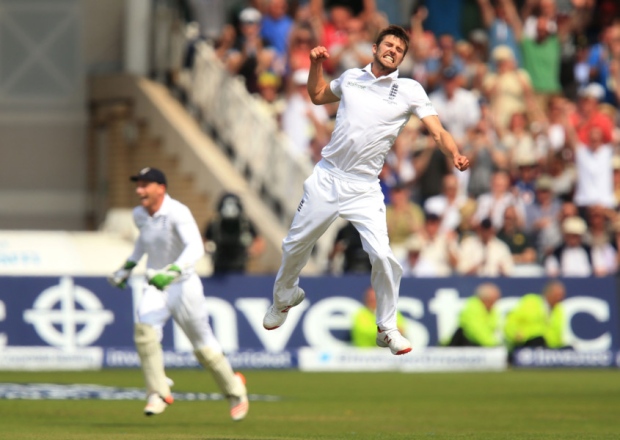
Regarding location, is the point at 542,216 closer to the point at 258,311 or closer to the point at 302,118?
the point at 302,118

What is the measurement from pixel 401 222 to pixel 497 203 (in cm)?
137

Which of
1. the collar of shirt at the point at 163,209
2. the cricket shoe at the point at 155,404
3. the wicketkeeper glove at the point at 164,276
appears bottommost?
the cricket shoe at the point at 155,404

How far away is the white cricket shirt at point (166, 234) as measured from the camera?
40.4 feet

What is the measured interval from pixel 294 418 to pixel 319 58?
392 centimetres

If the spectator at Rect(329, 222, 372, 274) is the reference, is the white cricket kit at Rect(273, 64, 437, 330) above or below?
above

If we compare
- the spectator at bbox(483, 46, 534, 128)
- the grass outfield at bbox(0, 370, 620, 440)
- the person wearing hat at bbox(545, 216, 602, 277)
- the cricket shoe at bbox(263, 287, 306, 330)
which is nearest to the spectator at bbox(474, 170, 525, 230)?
the person wearing hat at bbox(545, 216, 602, 277)

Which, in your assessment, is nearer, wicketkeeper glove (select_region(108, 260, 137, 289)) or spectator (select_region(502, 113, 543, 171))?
wicketkeeper glove (select_region(108, 260, 137, 289))

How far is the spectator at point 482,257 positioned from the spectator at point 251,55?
3.95 m

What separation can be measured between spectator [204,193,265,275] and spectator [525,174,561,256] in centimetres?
376

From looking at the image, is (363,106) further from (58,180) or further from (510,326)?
(58,180)

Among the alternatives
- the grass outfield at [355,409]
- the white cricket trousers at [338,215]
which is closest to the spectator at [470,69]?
the grass outfield at [355,409]

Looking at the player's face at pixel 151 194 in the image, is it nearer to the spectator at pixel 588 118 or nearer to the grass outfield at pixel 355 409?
the grass outfield at pixel 355 409

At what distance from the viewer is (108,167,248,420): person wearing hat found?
40.6 feet

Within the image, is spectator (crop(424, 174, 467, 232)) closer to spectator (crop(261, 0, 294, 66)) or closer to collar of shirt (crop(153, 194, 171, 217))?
spectator (crop(261, 0, 294, 66))
